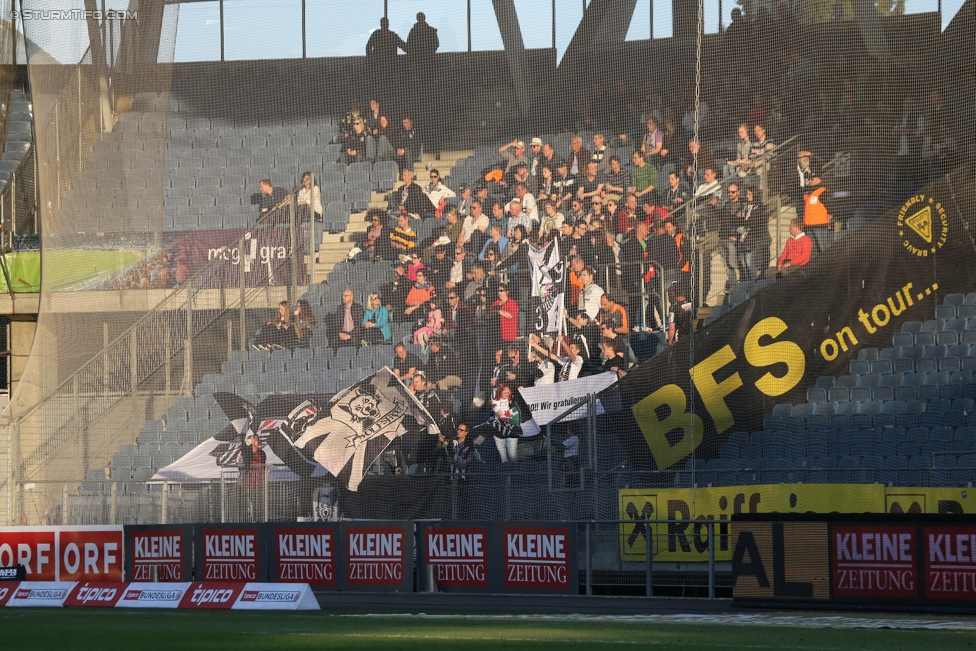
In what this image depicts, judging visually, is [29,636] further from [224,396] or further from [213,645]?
[224,396]

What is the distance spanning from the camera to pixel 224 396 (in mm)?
17422

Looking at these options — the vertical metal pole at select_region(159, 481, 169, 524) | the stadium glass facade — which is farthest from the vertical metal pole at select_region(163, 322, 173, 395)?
the vertical metal pole at select_region(159, 481, 169, 524)

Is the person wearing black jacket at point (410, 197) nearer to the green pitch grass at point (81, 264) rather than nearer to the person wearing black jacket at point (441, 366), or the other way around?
the person wearing black jacket at point (441, 366)

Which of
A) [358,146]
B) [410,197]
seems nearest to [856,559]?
[410,197]

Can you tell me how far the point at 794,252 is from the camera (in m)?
15.1

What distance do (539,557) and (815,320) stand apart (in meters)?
4.20

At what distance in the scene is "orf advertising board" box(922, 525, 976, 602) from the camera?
36.8ft

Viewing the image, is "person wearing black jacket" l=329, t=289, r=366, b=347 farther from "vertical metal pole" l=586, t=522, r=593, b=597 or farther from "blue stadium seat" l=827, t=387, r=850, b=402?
"blue stadium seat" l=827, t=387, r=850, b=402

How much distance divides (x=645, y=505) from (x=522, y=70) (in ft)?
19.6

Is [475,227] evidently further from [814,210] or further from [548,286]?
[814,210]

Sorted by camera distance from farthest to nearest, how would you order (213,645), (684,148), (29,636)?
(684,148) → (29,636) → (213,645)

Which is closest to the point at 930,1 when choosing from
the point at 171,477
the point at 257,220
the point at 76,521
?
the point at 257,220

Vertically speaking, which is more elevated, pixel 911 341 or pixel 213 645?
pixel 911 341

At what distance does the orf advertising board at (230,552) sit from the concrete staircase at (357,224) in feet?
12.0
